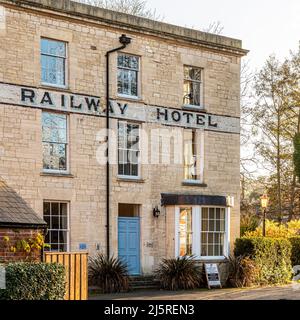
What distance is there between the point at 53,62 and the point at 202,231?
25.5 feet

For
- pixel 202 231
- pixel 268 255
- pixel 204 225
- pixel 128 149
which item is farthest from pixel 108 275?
pixel 268 255

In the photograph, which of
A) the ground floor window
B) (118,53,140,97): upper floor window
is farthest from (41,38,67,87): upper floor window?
the ground floor window

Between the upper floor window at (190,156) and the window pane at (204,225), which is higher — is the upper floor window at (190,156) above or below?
above

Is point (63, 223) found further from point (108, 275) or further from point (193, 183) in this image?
point (193, 183)

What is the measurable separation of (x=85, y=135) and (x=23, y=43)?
11.4ft

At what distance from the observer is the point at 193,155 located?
2809 centimetres

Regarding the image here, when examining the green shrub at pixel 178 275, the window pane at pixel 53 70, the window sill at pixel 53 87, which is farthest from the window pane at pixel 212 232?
the window pane at pixel 53 70

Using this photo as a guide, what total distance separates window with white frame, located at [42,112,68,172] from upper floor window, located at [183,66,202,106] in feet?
17.3

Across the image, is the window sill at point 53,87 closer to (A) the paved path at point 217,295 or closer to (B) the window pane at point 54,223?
(B) the window pane at point 54,223

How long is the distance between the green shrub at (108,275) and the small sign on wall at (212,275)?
3157 millimetres

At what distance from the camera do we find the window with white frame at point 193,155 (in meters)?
28.0

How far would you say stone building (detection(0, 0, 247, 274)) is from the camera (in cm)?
2400

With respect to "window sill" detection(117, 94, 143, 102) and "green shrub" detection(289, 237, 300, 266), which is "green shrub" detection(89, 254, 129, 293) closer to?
"window sill" detection(117, 94, 143, 102)
